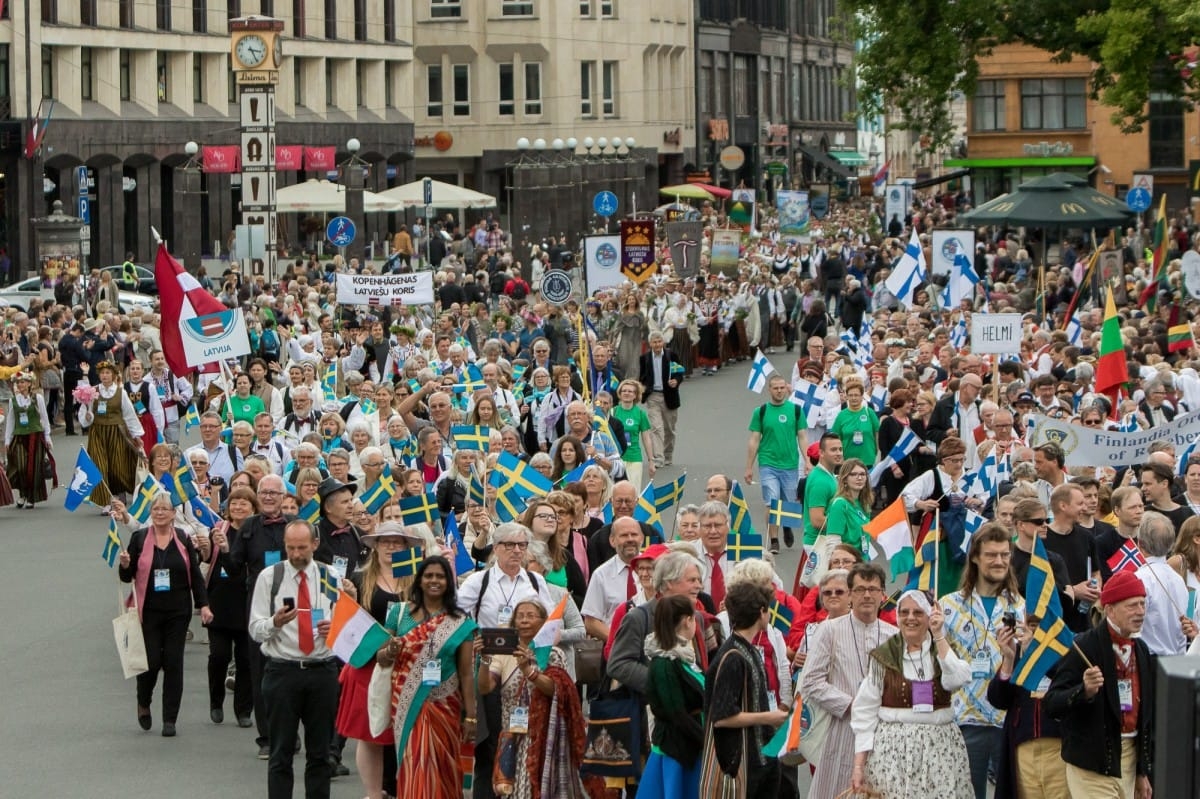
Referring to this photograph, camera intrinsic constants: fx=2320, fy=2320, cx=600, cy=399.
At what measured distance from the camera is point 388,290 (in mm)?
29109

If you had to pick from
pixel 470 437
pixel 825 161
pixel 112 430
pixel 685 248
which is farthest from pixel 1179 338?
pixel 825 161

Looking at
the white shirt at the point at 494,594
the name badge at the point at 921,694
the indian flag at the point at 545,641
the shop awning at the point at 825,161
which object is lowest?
the name badge at the point at 921,694

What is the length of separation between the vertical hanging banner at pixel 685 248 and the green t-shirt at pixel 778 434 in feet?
65.9

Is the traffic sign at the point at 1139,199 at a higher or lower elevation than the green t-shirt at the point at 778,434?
higher

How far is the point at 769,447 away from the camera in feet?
61.6

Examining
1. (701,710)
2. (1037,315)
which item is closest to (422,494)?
(701,710)

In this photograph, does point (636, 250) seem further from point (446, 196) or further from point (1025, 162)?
point (1025, 162)

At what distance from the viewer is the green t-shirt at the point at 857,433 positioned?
17.9 m

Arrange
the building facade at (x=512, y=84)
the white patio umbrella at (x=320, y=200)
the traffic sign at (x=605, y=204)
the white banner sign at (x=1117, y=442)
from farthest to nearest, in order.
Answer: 1. the building facade at (x=512, y=84)
2. the white patio umbrella at (x=320, y=200)
3. the traffic sign at (x=605, y=204)
4. the white banner sign at (x=1117, y=442)

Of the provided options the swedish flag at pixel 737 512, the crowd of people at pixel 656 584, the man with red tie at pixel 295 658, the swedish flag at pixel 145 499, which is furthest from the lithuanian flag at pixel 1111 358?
the man with red tie at pixel 295 658

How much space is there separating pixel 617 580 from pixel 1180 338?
39.1ft

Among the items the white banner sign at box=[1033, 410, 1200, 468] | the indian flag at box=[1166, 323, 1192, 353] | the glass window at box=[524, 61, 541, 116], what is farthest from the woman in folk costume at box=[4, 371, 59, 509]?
the glass window at box=[524, 61, 541, 116]

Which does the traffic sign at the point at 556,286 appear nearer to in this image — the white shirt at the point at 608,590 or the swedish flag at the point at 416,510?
the swedish flag at the point at 416,510

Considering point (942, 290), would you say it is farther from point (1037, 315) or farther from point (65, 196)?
point (65, 196)
